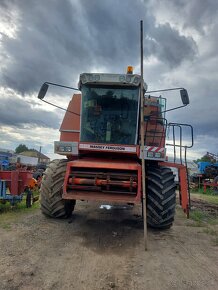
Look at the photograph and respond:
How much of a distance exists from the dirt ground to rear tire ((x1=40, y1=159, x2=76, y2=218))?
10.8 inches

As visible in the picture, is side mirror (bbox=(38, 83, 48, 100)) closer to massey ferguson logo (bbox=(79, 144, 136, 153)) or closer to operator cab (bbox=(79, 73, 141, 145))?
operator cab (bbox=(79, 73, 141, 145))

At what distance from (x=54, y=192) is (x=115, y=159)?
166 cm

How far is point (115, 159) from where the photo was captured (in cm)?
756

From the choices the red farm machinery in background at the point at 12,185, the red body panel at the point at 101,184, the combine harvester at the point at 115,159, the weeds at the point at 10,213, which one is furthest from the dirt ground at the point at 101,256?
the red farm machinery in background at the point at 12,185

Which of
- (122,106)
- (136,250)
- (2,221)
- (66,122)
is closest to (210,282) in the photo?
(136,250)

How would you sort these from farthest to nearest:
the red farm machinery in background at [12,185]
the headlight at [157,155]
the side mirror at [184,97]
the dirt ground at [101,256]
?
the red farm machinery in background at [12,185]
the headlight at [157,155]
the side mirror at [184,97]
the dirt ground at [101,256]

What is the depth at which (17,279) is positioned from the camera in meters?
3.87

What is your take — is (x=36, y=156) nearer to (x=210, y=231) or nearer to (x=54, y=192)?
(x=54, y=192)

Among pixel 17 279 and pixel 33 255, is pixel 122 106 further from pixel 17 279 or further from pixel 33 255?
pixel 17 279

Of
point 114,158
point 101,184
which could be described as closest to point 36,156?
point 114,158

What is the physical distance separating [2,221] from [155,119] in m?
4.55

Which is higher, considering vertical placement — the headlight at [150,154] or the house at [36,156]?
the house at [36,156]

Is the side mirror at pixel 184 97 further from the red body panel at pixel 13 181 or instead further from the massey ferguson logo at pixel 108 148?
the red body panel at pixel 13 181

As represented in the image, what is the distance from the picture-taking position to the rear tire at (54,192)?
280 inches
